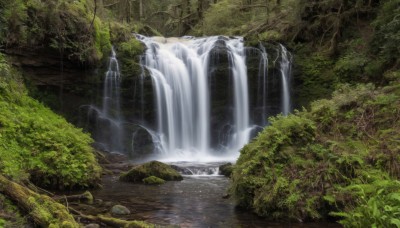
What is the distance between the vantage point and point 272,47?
62.3ft

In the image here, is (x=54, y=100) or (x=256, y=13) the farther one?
(x=256, y=13)

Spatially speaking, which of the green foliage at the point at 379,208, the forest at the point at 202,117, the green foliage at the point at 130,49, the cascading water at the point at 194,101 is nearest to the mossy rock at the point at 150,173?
the forest at the point at 202,117

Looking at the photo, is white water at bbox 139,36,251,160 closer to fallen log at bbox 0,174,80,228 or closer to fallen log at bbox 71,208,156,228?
fallen log at bbox 71,208,156,228

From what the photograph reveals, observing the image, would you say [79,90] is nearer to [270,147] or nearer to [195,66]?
[195,66]

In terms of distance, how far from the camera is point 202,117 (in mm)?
18219

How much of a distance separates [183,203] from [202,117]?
33.3ft

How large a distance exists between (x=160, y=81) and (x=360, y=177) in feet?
39.9

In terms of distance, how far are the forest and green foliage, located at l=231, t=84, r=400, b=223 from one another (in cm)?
3

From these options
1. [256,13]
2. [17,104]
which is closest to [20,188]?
[17,104]

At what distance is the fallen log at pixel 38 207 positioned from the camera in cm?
511

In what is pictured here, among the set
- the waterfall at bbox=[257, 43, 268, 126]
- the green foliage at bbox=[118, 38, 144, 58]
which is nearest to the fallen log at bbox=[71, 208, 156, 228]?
the green foliage at bbox=[118, 38, 144, 58]

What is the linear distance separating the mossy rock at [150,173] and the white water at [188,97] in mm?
5654

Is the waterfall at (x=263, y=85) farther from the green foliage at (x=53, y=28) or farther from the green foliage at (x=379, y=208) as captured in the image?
the green foliage at (x=379, y=208)

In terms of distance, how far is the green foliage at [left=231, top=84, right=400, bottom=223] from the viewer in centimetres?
662
